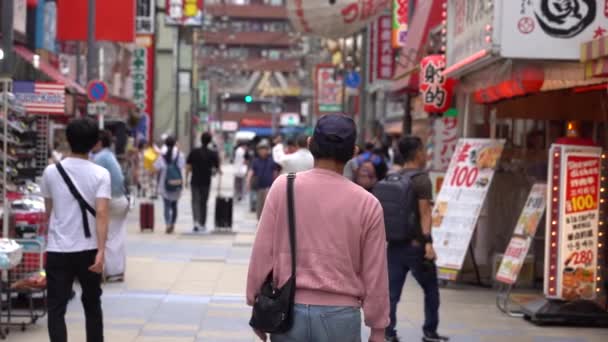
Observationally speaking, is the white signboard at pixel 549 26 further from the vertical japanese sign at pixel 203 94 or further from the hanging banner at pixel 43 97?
the vertical japanese sign at pixel 203 94

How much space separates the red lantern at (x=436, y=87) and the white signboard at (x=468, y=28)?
110 cm

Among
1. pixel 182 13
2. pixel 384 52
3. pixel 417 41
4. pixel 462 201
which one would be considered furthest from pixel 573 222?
pixel 182 13

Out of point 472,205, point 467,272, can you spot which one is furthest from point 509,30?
point 467,272

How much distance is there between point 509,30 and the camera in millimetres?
11359

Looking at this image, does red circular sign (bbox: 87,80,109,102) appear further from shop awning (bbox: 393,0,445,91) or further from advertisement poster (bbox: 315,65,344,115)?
advertisement poster (bbox: 315,65,344,115)

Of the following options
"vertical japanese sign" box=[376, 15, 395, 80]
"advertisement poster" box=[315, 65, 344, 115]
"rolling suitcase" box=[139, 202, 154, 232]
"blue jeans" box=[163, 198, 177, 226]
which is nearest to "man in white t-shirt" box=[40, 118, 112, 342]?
"blue jeans" box=[163, 198, 177, 226]

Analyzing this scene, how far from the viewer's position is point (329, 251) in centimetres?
507

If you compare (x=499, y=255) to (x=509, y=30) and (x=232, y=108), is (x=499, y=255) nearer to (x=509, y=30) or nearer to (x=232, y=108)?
(x=509, y=30)

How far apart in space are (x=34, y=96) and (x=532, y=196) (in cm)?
634

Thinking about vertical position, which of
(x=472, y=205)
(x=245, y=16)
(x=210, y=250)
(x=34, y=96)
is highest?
(x=245, y=16)

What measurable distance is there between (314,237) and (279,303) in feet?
1.11

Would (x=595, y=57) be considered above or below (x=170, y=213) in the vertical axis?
above

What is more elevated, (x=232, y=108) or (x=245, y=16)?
(x=245, y=16)

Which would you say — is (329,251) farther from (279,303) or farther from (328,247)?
(279,303)
